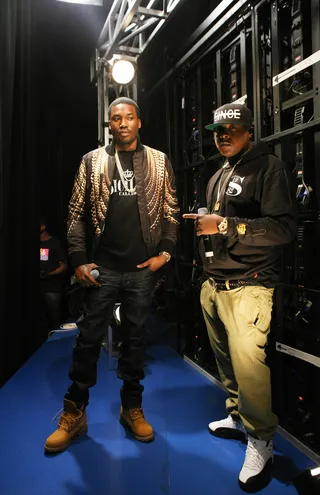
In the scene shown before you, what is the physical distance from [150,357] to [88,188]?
6.46 ft

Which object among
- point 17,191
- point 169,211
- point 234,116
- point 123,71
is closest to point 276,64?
point 234,116

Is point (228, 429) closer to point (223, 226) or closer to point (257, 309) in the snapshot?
point (257, 309)

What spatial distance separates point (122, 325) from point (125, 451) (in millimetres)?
641

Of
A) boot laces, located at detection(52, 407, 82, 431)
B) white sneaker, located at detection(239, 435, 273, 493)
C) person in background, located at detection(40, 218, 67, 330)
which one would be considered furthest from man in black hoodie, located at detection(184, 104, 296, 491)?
person in background, located at detection(40, 218, 67, 330)

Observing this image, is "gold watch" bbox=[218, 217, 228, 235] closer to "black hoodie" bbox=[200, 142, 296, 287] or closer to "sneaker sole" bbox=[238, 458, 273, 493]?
"black hoodie" bbox=[200, 142, 296, 287]

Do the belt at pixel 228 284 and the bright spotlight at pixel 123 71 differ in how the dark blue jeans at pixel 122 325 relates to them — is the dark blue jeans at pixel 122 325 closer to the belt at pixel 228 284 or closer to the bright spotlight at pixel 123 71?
the belt at pixel 228 284

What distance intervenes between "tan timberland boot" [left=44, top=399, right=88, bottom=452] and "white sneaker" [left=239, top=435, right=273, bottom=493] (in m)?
0.87

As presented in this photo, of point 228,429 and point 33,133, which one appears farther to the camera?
point 33,133

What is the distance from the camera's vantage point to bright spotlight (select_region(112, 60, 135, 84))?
11.1ft

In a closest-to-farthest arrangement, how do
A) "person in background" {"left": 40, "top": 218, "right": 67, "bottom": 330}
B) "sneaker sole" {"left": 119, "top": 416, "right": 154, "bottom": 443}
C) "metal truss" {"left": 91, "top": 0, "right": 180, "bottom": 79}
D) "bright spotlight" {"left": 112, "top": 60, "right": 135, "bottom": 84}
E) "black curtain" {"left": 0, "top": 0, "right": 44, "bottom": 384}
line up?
1. "sneaker sole" {"left": 119, "top": 416, "right": 154, "bottom": 443}
2. "black curtain" {"left": 0, "top": 0, "right": 44, "bottom": 384}
3. "metal truss" {"left": 91, "top": 0, "right": 180, "bottom": 79}
4. "bright spotlight" {"left": 112, "top": 60, "right": 135, "bottom": 84}
5. "person in background" {"left": 40, "top": 218, "right": 67, "bottom": 330}

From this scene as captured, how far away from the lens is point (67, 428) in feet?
6.12

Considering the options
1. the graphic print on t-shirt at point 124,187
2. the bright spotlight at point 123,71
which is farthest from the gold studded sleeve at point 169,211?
the bright spotlight at point 123,71

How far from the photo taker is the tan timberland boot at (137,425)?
1.91 m

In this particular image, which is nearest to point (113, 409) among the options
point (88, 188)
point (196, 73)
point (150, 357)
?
point (150, 357)
